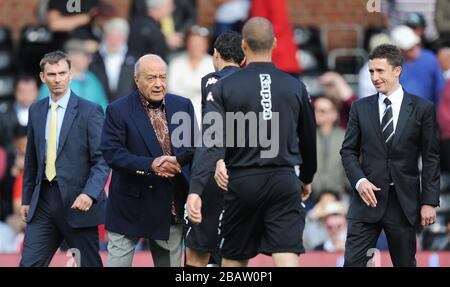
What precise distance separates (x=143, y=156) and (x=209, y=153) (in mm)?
1179

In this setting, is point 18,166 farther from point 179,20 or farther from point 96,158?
point 96,158

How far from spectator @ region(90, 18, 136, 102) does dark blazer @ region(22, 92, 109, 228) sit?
4.38 metres

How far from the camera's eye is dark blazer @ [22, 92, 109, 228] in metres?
11.4

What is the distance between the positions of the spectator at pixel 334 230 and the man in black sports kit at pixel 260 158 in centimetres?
469

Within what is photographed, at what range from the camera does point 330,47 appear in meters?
17.8

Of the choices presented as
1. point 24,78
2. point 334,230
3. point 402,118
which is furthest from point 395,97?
point 24,78

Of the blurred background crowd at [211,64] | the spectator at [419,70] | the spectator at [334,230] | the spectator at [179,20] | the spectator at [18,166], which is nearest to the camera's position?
the spectator at [334,230]

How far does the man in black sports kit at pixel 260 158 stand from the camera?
991 cm

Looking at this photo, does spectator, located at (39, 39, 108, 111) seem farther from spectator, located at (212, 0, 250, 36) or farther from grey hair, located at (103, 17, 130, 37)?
spectator, located at (212, 0, 250, 36)

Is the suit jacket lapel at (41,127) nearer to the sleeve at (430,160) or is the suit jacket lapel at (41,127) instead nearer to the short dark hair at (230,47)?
the short dark hair at (230,47)

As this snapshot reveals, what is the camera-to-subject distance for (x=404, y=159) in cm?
1095

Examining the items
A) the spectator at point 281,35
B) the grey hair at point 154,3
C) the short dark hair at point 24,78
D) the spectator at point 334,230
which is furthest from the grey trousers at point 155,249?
the grey hair at point 154,3

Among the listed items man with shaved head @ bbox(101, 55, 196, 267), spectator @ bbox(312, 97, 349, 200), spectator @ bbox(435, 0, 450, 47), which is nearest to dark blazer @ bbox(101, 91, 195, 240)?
man with shaved head @ bbox(101, 55, 196, 267)
